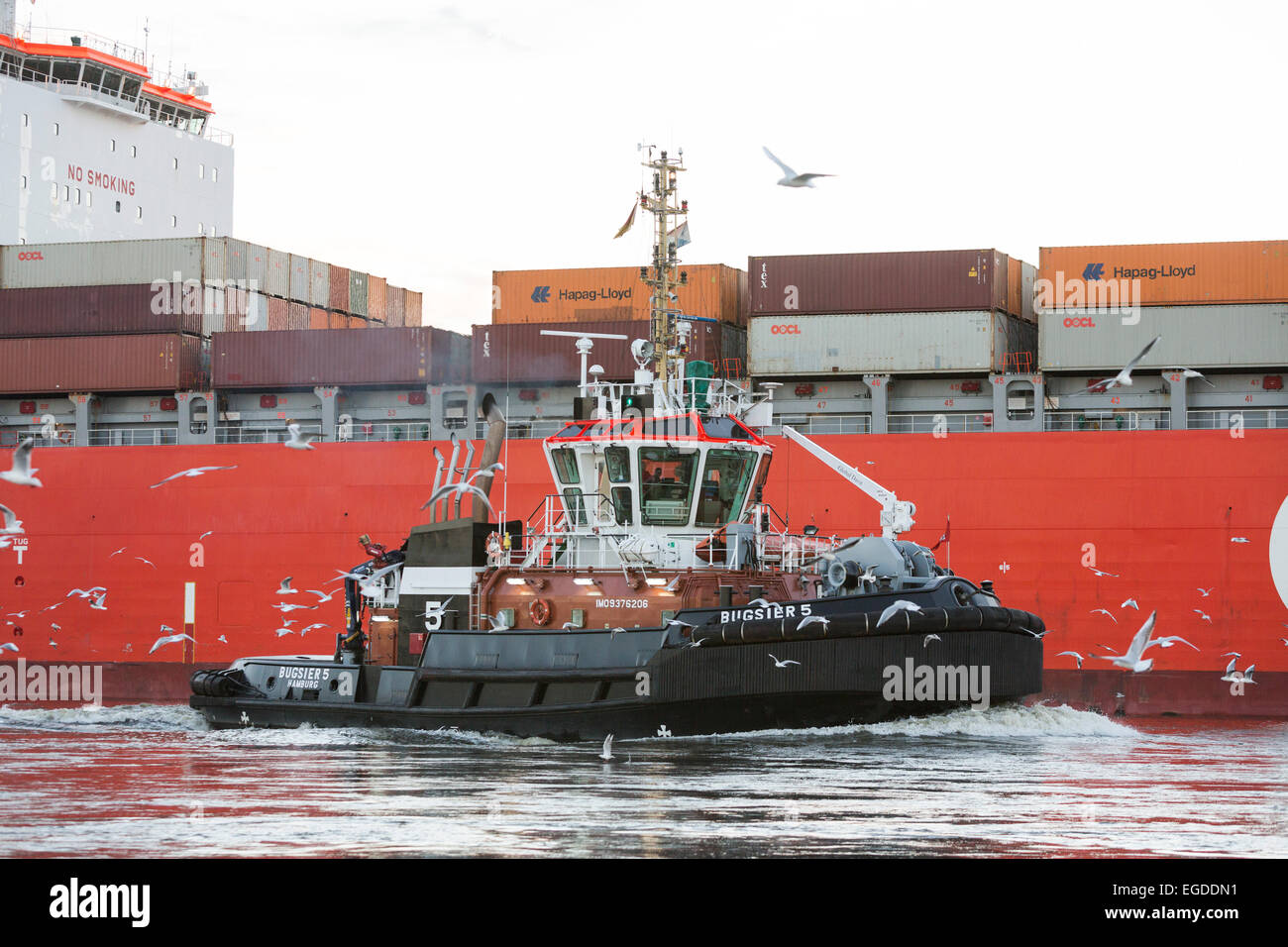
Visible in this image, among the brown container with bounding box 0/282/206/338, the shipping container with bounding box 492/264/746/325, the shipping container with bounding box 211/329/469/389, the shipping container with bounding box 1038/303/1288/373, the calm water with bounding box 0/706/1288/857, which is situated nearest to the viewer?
the calm water with bounding box 0/706/1288/857

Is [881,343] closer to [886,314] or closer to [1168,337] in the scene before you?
[886,314]

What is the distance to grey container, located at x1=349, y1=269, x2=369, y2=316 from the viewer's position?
35.7 meters

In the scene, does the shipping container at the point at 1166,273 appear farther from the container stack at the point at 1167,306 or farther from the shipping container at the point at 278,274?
the shipping container at the point at 278,274

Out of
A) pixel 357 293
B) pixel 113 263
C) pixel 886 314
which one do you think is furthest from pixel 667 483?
pixel 357 293

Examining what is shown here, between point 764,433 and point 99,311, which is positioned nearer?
point 764,433

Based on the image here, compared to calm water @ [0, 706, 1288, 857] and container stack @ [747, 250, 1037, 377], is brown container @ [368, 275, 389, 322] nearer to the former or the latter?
container stack @ [747, 250, 1037, 377]

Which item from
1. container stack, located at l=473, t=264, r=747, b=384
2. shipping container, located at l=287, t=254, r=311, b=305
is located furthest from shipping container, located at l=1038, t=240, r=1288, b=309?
shipping container, located at l=287, t=254, r=311, b=305

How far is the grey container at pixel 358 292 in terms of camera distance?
3566 cm

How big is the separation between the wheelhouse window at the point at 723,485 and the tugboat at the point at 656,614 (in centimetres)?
2

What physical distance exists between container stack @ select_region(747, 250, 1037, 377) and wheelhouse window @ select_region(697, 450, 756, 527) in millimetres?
9285

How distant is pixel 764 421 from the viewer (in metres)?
17.7

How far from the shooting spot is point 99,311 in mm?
29766

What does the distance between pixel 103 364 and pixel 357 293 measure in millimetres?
7849
